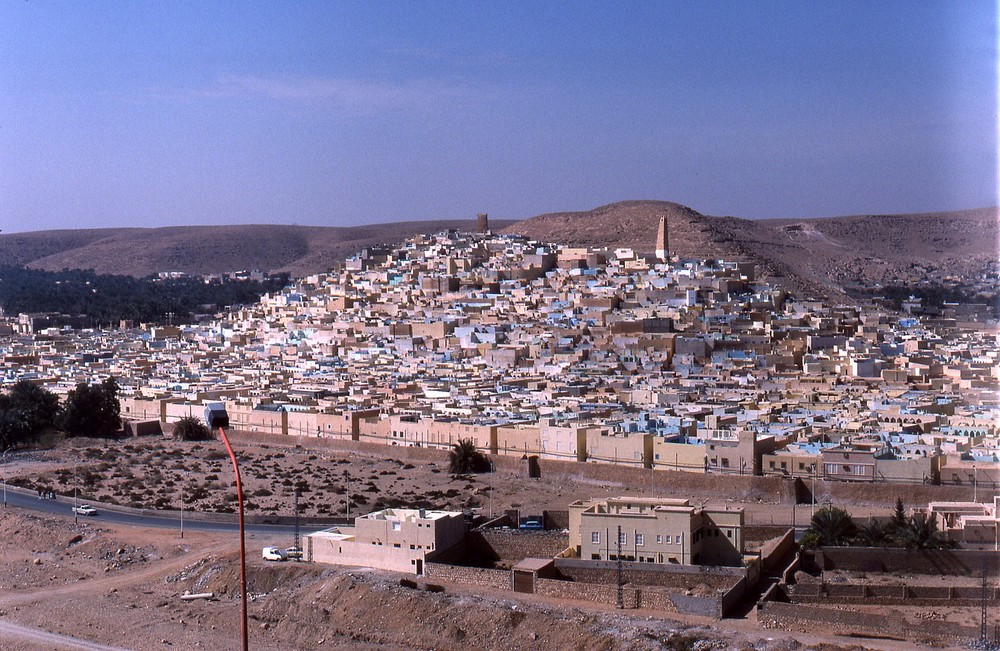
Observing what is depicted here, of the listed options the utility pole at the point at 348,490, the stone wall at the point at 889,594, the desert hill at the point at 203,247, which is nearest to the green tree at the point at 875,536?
the stone wall at the point at 889,594

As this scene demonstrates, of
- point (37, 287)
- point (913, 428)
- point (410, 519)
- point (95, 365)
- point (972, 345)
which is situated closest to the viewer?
point (410, 519)

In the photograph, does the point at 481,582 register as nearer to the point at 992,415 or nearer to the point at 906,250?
the point at 992,415

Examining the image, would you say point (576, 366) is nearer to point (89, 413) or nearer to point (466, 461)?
point (89, 413)

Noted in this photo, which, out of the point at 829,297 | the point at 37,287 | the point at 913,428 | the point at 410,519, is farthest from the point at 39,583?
the point at 37,287

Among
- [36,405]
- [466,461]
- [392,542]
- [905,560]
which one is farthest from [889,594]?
[36,405]

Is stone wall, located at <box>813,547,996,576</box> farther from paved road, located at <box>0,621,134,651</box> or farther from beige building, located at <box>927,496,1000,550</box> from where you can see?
paved road, located at <box>0,621,134,651</box>

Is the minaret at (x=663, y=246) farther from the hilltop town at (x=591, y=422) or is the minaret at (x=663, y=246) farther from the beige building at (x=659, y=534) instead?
the beige building at (x=659, y=534)

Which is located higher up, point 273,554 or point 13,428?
point 13,428
